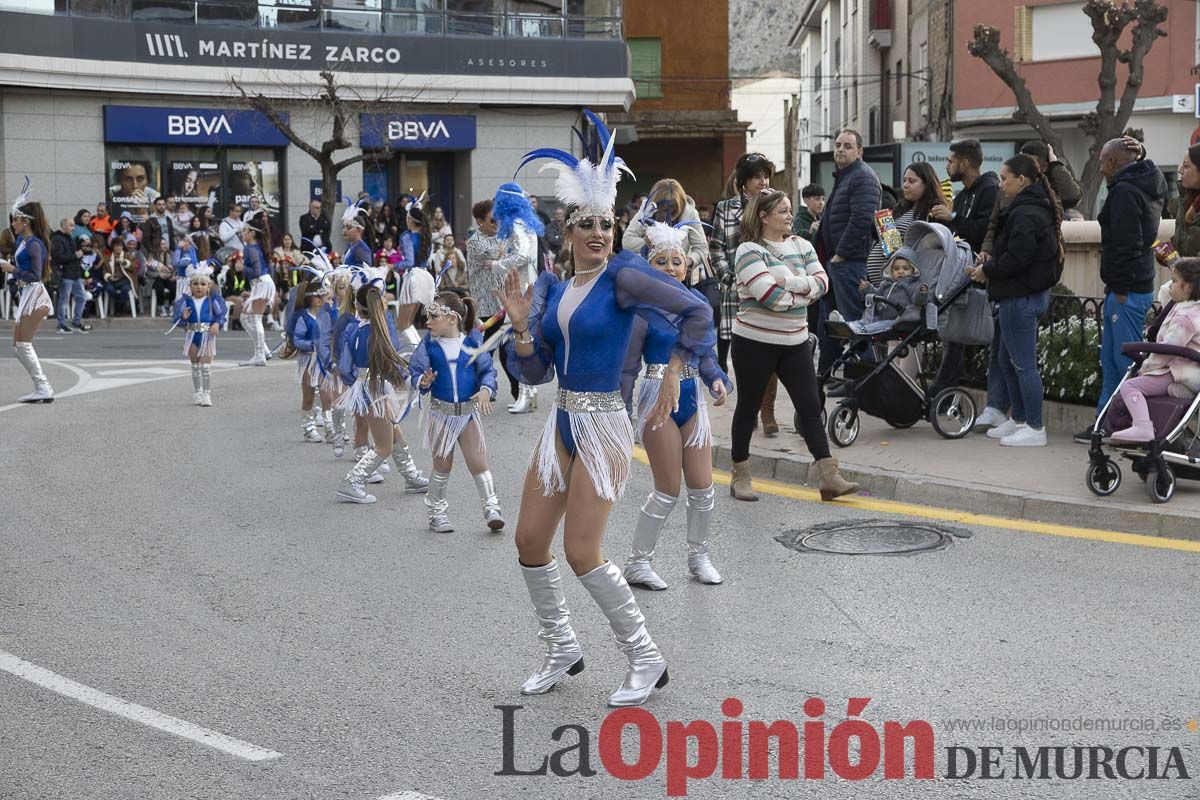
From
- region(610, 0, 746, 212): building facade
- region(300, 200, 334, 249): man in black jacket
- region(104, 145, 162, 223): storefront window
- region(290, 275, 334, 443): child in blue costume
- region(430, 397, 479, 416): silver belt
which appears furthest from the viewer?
region(610, 0, 746, 212): building facade

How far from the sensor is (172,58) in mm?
33875

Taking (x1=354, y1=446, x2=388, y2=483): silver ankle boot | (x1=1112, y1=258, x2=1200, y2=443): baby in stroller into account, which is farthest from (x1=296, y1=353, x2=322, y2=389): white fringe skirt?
(x1=1112, y1=258, x2=1200, y2=443): baby in stroller

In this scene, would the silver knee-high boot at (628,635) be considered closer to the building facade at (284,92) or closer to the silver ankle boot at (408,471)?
the silver ankle boot at (408,471)

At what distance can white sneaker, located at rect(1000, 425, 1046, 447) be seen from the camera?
1052cm

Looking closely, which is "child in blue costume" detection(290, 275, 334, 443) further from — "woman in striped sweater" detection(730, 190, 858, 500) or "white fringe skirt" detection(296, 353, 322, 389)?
"woman in striped sweater" detection(730, 190, 858, 500)

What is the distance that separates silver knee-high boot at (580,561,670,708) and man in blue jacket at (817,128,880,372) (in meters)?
6.46

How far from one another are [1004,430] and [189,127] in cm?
2683

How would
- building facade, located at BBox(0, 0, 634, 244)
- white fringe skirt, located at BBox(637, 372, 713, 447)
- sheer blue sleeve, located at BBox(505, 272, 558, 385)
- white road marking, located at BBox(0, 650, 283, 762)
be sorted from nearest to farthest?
white road marking, located at BBox(0, 650, 283, 762) < sheer blue sleeve, located at BBox(505, 272, 558, 385) < white fringe skirt, located at BBox(637, 372, 713, 447) < building facade, located at BBox(0, 0, 634, 244)

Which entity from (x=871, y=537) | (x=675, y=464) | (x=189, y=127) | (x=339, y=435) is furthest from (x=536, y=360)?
(x=189, y=127)

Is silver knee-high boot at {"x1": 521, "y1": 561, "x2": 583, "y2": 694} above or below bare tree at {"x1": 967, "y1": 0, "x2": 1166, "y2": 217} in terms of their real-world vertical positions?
below

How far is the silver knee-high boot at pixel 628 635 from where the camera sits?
564 centimetres

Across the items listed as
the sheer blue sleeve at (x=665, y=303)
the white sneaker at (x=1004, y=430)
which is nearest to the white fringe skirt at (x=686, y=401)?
the sheer blue sleeve at (x=665, y=303)

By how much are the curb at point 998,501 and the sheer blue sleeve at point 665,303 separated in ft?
11.6

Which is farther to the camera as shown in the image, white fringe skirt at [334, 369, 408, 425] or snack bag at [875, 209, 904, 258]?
snack bag at [875, 209, 904, 258]
